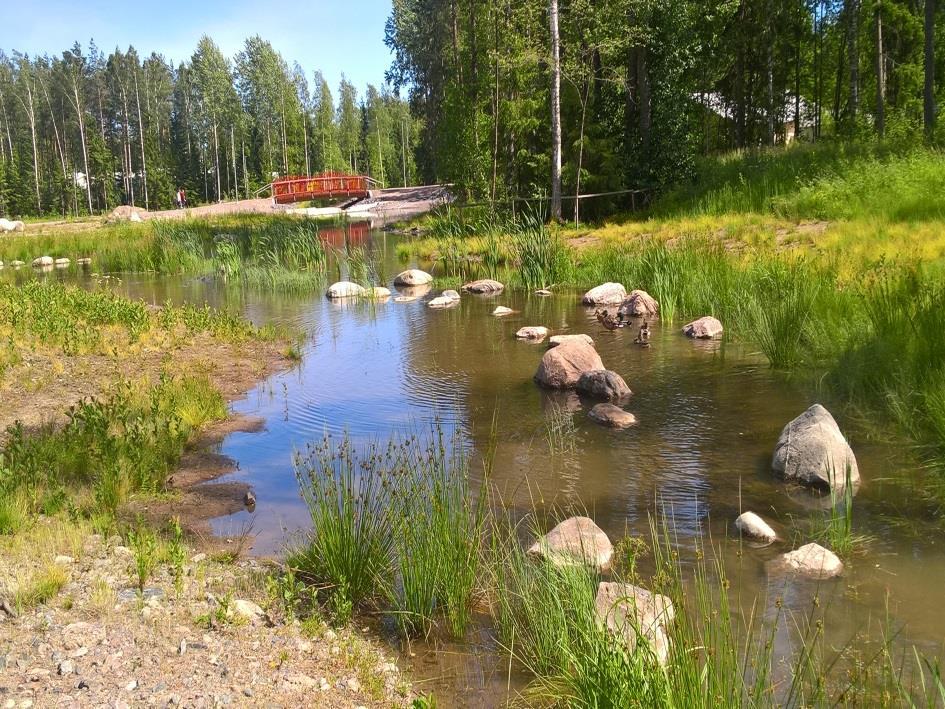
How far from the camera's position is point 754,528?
502 cm

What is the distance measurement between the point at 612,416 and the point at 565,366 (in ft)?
4.85

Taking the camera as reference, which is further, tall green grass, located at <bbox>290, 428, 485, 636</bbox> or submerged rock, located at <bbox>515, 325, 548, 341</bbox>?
submerged rock, located at <bbox>515, 325, 548, 341</bbox>

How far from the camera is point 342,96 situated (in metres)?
90.7

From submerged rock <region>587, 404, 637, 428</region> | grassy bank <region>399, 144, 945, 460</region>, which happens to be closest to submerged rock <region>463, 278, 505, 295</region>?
grassy bank <region>399, 144, 945, 460</region>

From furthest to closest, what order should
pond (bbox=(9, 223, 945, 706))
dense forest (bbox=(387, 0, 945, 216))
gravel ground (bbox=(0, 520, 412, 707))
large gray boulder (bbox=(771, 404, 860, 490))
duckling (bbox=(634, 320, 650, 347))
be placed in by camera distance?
dense forest (bbox=(387, 0, 945, 216)) → duckling (bbox=(634, 320, 650, 347)) → large gray boulder (bbox=(771, 404, 860, 490)) → pond (bbox=(9, 223, 945, 706)) → gravel ground (bbox=(0, 520, 412, 707))

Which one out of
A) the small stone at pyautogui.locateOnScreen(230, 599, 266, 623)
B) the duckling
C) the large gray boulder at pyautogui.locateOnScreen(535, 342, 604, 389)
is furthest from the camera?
the duckling

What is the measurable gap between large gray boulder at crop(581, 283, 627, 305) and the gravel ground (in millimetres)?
10815

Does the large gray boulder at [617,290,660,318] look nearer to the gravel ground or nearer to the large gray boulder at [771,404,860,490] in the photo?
the large gray boulder at [771,404,860,490]

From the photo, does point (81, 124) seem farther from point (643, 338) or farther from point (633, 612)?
point (633, 612)

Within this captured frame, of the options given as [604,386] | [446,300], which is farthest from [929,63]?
[604,386]

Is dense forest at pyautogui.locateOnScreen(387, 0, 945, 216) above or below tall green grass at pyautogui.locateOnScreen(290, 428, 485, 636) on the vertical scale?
above

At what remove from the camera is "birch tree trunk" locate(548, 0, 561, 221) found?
67.1 ft

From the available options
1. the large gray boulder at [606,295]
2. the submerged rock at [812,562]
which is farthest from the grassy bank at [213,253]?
the submerged rock at [812,562]

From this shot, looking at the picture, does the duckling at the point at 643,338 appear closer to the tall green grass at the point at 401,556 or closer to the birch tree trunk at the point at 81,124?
the tall green grass at the point at 401,556
